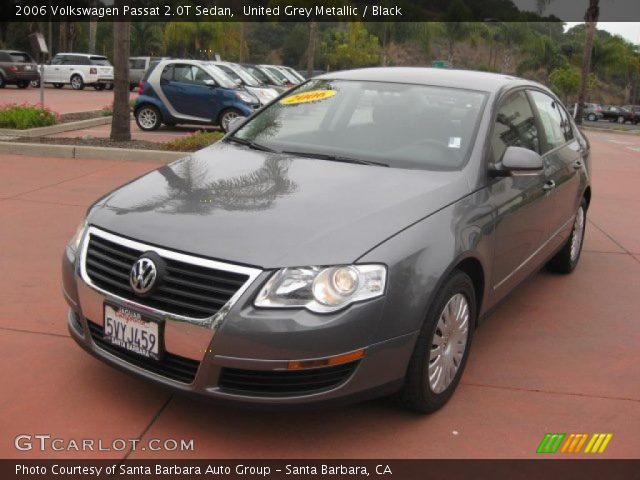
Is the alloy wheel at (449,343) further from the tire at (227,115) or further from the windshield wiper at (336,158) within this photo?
the tire at (227,115)

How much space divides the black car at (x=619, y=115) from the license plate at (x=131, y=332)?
5170 centimetres

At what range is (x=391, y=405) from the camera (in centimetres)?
350

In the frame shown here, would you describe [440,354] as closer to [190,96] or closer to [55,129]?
[55,129]

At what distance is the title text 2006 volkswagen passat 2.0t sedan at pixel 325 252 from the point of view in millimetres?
2938

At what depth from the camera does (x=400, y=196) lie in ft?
11.7

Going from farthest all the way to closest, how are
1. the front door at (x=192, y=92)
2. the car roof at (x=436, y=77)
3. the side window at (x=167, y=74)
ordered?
the side window at (x=167, y=74), the front door at (x=192, y=92), the car roof at (x=436, y=77)

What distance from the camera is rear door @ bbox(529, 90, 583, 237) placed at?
4922 mm

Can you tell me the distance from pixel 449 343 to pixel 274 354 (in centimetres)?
101

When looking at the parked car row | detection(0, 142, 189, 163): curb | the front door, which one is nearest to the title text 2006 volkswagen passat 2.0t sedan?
detection(0, 142, 189, 163): curb

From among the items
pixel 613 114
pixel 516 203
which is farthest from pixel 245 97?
pixel 613 114

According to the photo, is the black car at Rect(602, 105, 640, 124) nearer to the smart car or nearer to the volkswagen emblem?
the smart car

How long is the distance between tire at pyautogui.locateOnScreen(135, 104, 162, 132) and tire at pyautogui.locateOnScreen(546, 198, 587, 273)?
36.3ft

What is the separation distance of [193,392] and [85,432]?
58cm

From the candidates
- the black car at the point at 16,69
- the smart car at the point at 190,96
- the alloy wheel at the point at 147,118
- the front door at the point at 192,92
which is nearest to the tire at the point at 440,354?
the smart car at the point at 190,96
